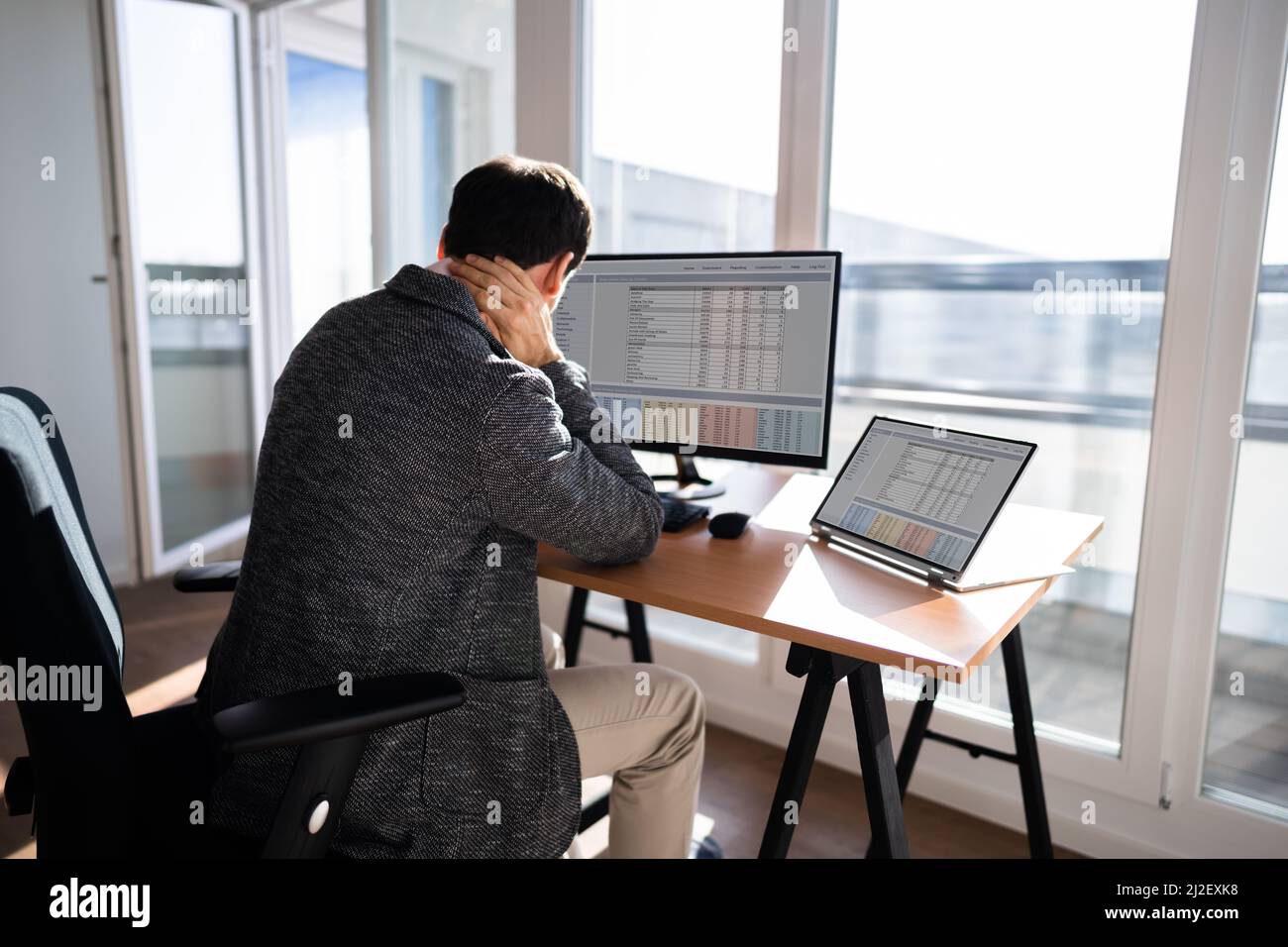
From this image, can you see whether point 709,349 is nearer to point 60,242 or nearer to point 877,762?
point 877,762

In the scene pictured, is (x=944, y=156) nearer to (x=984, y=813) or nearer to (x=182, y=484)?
(x=984, y=813)

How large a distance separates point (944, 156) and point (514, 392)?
1.49m

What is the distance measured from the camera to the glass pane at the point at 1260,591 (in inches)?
67.2

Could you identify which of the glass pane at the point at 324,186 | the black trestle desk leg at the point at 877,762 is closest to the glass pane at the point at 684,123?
the black trestle desk leg at the point at 877,762

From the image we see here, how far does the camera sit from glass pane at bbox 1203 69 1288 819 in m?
1.71

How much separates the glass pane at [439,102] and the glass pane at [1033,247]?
124 centimetres

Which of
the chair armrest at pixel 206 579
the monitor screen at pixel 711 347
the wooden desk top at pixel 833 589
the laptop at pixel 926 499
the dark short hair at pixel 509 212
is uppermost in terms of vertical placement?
the dark short hair at pixel 509 212

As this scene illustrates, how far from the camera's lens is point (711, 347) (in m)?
1.84

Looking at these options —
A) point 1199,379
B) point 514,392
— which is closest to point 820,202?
point 1199,379

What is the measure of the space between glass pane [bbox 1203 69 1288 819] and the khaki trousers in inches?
44.1

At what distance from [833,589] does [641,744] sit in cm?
39
